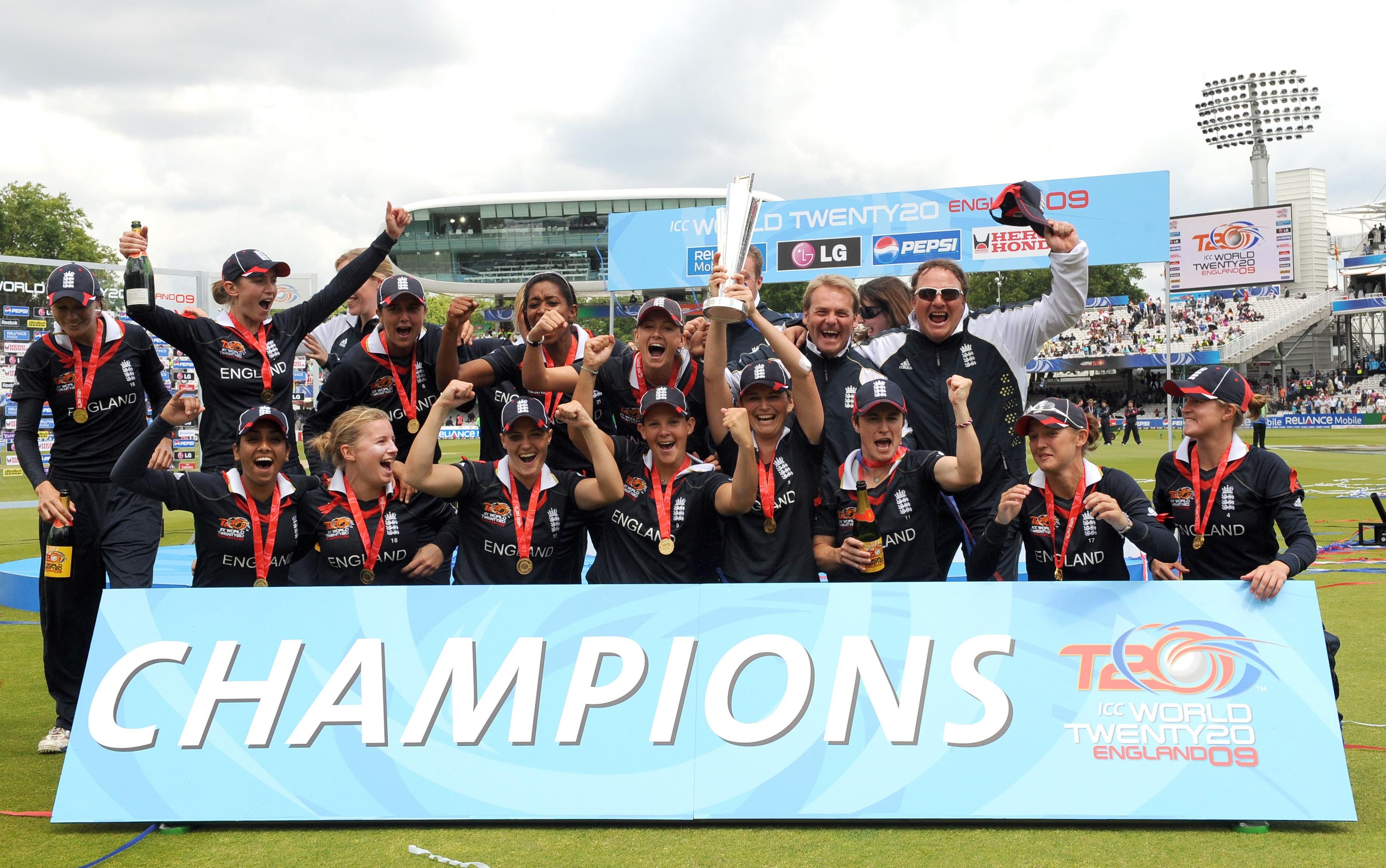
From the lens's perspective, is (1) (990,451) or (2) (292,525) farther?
(1) (990,451)

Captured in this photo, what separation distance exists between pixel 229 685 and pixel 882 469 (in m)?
2.91

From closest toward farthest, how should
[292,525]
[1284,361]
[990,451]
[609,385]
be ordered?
[292,525] → [990,451] → [609,385] → [1284,361]

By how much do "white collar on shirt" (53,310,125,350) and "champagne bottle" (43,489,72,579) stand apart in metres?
0.76

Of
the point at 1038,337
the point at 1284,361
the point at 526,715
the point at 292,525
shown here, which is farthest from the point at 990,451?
the point at 1284,361

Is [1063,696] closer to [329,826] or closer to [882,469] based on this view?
[882,469]

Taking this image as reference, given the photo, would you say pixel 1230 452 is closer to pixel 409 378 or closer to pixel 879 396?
pixel 879 396

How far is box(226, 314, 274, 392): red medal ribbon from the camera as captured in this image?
5246 millimetres

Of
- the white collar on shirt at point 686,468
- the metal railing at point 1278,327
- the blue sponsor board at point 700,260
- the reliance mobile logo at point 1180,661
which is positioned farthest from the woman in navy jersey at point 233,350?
the metal railing at point 1278,327

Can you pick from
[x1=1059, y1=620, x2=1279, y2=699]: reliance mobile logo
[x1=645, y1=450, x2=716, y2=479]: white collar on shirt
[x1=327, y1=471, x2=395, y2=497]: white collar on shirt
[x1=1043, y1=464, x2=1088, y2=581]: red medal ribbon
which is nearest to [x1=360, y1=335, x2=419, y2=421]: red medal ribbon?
[x1=327, y1=471, x2=395, y2=497]: white collar on shirt

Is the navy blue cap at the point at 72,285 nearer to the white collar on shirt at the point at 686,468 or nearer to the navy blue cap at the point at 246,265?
the navy blue cap at the point at 246,265

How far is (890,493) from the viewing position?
471 cm

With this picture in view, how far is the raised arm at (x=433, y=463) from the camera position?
4594 mm

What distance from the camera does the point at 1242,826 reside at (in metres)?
3.57

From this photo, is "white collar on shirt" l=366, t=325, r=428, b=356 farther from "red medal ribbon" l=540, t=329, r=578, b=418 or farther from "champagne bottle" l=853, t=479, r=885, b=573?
"champagne bottle" l=853, t=479, r=885, b=573
